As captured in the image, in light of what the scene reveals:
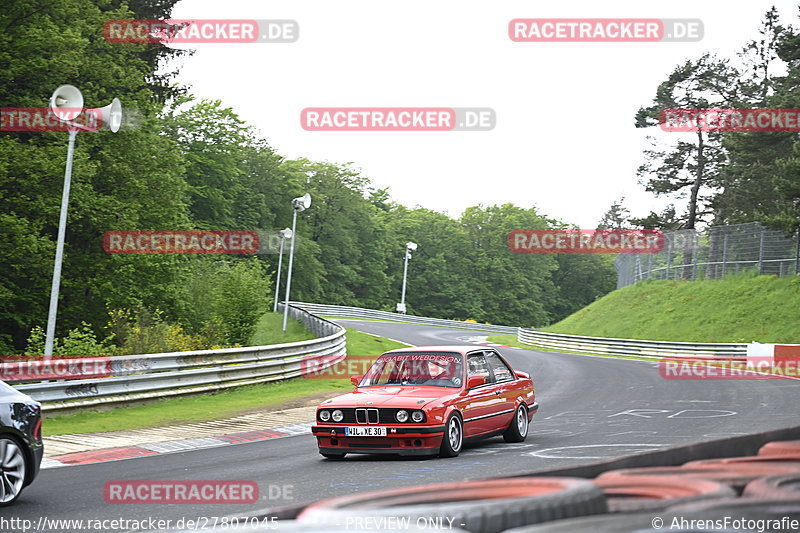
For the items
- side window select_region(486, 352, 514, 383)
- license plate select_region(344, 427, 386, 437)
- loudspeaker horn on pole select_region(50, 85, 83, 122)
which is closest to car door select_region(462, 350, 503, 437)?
side window select_region(486, 352, 514, 383)

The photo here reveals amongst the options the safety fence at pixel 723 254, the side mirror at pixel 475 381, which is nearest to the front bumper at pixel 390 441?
the side mirror at pixel 475 381

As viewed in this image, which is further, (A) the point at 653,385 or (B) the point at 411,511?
(A) the point at 653,385

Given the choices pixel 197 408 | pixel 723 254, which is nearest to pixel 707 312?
pixel 723 254

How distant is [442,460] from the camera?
11938mm

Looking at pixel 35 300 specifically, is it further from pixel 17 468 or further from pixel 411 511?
pixel 411 511

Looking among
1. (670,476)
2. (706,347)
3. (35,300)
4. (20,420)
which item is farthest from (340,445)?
(706,347)

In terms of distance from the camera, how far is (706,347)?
144 ft

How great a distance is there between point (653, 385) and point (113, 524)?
69.0ft

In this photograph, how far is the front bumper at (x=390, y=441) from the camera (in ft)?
39.1

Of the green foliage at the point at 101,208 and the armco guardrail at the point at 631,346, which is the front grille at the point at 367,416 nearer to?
the green foliage at the point at 101,208

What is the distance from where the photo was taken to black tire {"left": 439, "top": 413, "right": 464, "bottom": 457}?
12102 millimetres

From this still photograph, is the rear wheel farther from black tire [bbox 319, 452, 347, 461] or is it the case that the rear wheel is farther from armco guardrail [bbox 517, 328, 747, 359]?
armco guardrail [bbox 517, 328, 747, 359]

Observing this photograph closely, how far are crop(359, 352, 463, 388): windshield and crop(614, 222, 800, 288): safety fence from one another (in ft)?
129

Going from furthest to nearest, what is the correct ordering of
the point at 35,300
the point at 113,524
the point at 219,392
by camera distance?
the point at 35,300, the point at 219,392, the point at 113,524
